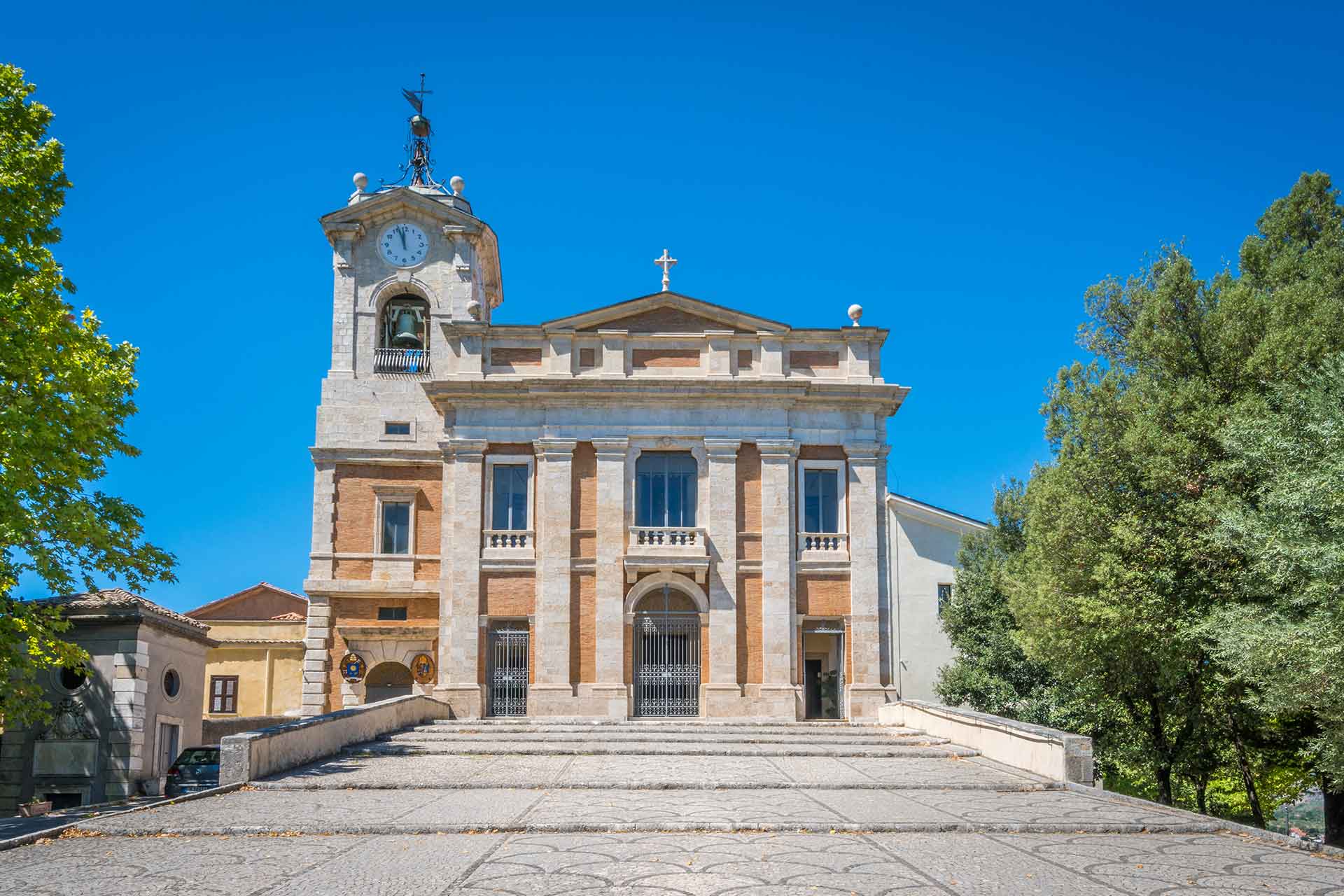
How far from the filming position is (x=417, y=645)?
33000mm

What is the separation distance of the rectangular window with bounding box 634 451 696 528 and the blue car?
11.5 meters

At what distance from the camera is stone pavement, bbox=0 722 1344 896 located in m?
10.2

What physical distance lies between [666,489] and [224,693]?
67.9 ft

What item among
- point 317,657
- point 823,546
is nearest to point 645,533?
point 823,546

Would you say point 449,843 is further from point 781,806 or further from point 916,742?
point 916,742

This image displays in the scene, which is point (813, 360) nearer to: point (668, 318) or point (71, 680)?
point (668, 318)

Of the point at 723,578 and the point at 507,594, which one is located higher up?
the point at 723,578

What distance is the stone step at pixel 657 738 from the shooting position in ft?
77.2

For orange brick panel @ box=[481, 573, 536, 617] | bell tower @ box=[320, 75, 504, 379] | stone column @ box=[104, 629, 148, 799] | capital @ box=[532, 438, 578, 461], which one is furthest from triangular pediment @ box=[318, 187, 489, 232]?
stone column @ box=[104, 629, 148, 799]

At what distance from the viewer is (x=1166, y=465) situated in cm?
2239

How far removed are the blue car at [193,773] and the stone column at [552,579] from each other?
301 inches

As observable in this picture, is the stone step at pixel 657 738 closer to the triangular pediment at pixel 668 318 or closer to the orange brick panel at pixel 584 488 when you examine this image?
the orange brick panel at pixel 584 488

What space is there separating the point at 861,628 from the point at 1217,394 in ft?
36.1

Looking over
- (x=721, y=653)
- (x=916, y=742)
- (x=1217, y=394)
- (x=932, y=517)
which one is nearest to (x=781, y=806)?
Result: (x=916, y=742)
